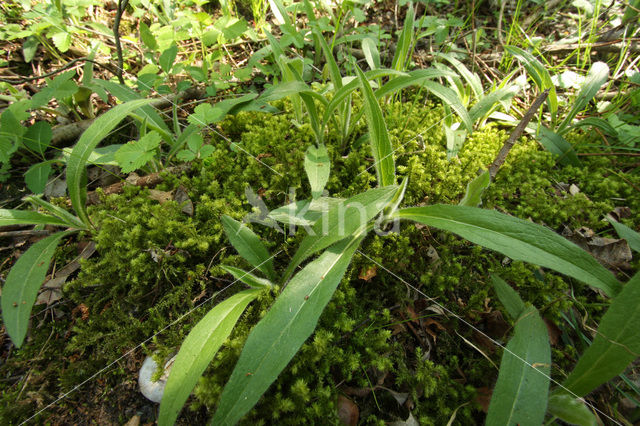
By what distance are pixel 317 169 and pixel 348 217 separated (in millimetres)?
471

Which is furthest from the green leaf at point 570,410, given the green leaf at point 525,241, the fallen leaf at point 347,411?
the fallen leaf at point 347,411

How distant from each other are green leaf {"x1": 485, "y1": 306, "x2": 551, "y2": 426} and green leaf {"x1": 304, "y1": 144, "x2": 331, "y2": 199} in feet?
3.17

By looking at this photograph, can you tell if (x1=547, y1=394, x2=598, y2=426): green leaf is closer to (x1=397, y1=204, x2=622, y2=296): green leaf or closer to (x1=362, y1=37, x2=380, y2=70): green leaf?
(x1=397, y1=204, x2=622, y2=296): green leaf

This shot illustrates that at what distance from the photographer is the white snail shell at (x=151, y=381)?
109 cm

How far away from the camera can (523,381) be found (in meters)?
0.96

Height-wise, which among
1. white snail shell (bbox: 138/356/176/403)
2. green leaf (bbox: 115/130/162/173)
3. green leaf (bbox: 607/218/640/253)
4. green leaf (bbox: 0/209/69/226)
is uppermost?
green leaf (bbox: 115/130/162/173)

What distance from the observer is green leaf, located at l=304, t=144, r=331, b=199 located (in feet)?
4.59

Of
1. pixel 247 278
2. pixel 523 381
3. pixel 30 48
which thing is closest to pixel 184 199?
pixel 247 278

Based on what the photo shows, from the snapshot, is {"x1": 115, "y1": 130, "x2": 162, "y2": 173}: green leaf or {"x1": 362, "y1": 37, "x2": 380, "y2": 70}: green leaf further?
{"x1": 362, "y1": 37, "x2": 380, "y2": 70}: green leaf

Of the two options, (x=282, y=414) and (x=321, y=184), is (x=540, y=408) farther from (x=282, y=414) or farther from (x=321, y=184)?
(x=321, y=184)

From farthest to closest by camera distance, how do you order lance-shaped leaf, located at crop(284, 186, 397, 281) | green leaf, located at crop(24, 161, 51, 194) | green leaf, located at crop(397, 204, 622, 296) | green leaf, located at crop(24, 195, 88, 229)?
1. green leaf, located at crop(24, 161, 51, 194)
2. green leaf, located at crop(24, 195, 88, 229)
3. lance-shaped leaf, located at crop(284, 186, 397, 281)
4. green leaf, located at crop(397, 204, 622, 296)

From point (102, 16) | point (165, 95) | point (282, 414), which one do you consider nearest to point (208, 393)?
point (282, 414)

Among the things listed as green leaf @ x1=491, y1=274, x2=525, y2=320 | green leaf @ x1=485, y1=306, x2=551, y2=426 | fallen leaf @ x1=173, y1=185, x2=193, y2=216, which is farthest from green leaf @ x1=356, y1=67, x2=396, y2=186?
fallen leaf @ x1=173, y1=185, x2=193, y2=216

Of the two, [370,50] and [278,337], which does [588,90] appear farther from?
[278,337]
